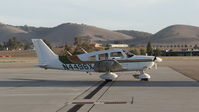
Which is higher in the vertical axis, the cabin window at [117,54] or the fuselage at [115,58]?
the cabin window at [117,54]

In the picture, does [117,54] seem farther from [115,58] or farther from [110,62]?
[110,62]

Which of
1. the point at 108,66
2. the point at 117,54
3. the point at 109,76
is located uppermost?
the point at 117,54

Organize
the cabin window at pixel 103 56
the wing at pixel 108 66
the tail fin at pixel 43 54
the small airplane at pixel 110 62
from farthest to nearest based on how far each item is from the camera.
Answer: the tail fin at pixel 43 54 → the cabin window at pixel 103 56 → the small airplane at pixel 110 62 → the wing at pixel 108 66

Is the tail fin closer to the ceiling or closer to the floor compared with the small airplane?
closer to the ceiling

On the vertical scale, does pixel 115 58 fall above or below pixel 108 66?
above

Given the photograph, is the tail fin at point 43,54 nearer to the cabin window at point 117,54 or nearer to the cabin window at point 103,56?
the cabin window at point 103,56

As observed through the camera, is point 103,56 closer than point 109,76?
No

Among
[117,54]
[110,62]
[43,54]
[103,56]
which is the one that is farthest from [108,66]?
[43,54]

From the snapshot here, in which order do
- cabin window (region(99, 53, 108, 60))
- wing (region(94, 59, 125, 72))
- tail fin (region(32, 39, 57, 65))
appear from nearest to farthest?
1. wing (region(94, 59, 125, 72))
2. cabin window (region(99, 53, 108, 60))
3. tail fin (region(32, 39, 57, 65))

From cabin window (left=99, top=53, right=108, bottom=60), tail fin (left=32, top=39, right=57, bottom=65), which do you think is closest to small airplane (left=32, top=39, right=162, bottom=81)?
cabin window (left=99, top=53, right=108, bottom=60)

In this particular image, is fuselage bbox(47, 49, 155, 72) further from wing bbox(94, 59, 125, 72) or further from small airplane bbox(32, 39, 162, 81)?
wing bbox(94, 59, 125, 72)

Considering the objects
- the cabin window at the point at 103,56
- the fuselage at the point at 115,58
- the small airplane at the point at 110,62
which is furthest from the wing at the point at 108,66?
the cabin window at the point at 103,56
